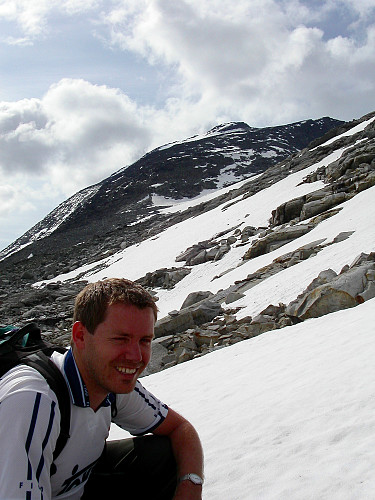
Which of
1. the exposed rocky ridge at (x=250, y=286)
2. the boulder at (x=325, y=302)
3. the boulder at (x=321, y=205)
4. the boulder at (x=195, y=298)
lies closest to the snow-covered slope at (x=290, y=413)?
the boulder at (x=325, y=302)

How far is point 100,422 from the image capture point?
2.53 meters

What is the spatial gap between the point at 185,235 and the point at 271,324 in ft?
81.4

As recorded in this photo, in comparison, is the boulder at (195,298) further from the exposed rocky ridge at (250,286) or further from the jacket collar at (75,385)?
the jacket collar at (75,385)

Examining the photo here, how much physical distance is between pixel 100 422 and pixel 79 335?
2.04 ft

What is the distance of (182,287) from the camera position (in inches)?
883

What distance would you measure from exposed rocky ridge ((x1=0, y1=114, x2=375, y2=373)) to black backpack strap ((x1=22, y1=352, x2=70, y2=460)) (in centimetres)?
848

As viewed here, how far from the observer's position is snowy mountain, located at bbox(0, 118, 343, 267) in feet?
211

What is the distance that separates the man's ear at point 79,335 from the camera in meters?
2.35

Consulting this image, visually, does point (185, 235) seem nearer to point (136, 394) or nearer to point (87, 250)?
point (87, 250)

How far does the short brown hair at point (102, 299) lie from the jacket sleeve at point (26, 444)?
500mm

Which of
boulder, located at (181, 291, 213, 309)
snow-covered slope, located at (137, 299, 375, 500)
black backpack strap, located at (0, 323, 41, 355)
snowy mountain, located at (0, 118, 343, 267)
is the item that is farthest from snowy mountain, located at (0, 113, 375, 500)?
snowy mountain, located at (0, 118, 343, 267)

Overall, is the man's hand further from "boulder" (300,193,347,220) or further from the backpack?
"boulder" (300,193,347,220)

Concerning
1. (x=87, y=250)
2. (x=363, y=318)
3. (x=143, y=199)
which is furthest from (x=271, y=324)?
(x=143, y=199)

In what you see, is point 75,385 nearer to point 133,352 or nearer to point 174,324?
point 133,352
